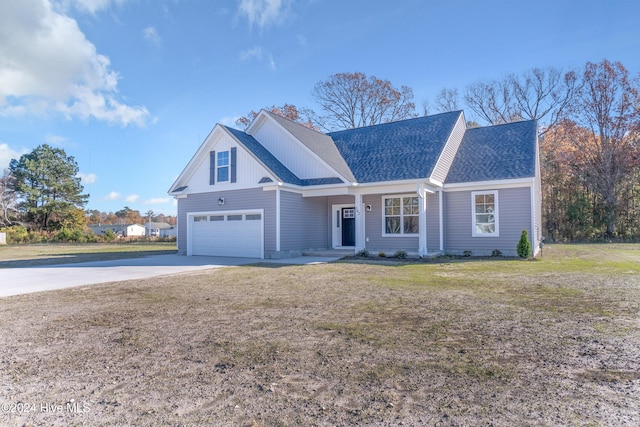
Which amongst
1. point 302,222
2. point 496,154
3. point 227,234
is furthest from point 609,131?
point 227,234

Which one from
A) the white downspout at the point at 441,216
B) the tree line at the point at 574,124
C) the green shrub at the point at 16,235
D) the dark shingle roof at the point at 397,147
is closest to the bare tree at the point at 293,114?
the tree line at the point at 574,124

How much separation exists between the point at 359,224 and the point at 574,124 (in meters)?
22.2

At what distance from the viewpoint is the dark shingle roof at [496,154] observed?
14.0 metres

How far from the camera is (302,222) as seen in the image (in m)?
15.9

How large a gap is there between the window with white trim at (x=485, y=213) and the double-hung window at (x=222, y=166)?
406 inches

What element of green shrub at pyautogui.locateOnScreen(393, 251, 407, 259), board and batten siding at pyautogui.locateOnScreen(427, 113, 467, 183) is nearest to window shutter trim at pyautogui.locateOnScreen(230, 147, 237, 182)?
green shrub at pyautogui.locateOnScreen(393, 251, 407, 259)

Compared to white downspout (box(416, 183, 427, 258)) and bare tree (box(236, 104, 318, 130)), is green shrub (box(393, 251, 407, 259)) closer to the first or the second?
white downspout (box(416, 183, 427, 258))

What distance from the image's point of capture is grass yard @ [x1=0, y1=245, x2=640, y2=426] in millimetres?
2611

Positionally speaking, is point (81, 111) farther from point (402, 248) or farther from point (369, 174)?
point (402, 248)

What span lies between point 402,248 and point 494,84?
23.5 m

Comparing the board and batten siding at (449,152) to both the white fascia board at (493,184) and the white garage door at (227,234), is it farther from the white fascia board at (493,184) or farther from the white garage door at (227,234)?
the white garage door at (227,234)

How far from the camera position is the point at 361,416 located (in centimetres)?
252

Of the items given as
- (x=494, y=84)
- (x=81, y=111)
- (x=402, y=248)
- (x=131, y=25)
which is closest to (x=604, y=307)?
(x=402, y=248)

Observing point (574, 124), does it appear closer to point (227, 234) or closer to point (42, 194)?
point (227, 234)
